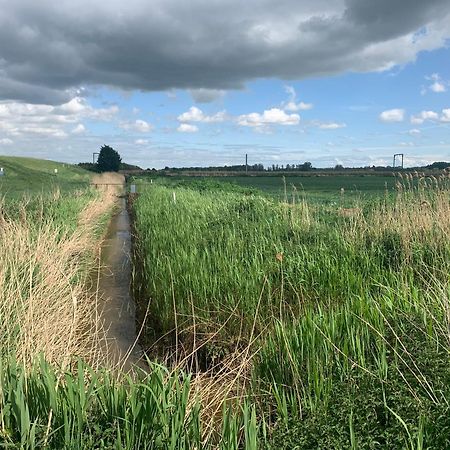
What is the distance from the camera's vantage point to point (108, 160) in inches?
3196

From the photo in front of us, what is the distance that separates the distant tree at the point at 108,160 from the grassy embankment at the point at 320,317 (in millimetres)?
73084

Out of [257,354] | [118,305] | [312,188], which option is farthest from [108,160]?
[257,354]

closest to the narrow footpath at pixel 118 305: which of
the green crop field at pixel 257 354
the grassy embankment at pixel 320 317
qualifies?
the green crop field at pixel 257 354

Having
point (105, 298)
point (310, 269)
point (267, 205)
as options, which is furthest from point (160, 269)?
point (267, 205)

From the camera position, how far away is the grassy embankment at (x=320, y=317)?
9.60 feet

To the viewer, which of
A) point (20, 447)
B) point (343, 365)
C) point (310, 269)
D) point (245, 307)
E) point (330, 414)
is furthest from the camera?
point (310, 269)

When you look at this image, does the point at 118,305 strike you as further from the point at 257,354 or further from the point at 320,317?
the point at 320,317

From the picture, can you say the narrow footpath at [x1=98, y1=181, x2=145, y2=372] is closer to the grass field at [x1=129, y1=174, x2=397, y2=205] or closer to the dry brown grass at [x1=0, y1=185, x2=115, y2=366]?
the dry brown grass at [x1=0, y1=185, x2=115, y2=366]

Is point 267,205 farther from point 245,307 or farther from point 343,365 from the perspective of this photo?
point 343,365

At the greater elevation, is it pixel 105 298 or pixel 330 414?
pixel 330 414

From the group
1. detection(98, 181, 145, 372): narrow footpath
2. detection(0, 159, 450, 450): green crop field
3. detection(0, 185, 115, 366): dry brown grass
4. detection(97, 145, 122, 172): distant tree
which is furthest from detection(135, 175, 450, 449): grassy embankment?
detection(97, 145, 122, 172): distant tree

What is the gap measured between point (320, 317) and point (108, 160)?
80650 millimetres

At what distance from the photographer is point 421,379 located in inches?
125

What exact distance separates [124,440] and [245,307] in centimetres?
323
